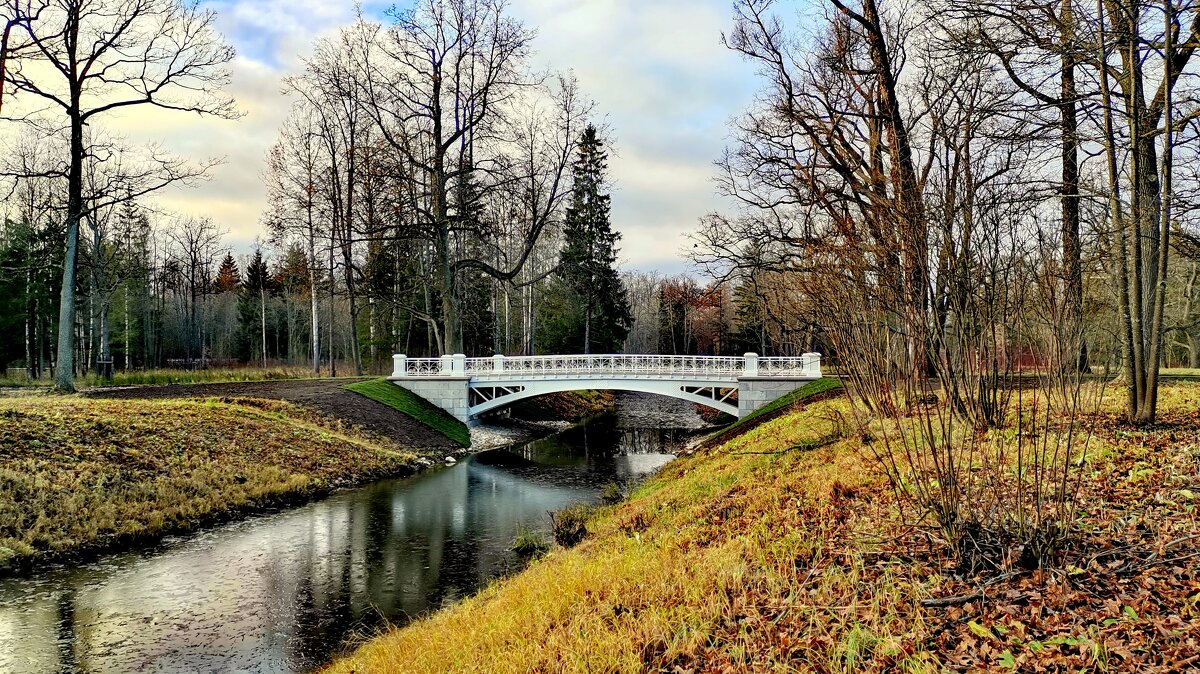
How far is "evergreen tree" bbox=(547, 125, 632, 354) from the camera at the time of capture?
35625 mm

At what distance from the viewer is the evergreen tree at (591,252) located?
35.6m

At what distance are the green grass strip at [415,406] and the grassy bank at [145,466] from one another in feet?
11.8

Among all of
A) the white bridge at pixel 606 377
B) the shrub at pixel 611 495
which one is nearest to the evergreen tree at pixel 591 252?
the white bridge at pixel 606 377

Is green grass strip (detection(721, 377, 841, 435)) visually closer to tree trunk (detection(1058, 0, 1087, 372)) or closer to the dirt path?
tree trunk (detection(1058, 0, 1087, 372))

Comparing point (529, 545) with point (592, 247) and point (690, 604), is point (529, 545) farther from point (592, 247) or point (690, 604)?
point (592, 247)

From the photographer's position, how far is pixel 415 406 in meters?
22.3

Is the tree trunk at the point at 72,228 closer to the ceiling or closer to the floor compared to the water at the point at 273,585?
closer to the ceiling

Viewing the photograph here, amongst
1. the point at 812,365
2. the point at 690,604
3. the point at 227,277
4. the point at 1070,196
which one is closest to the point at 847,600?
the point at 690,604

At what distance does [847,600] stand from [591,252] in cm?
3260

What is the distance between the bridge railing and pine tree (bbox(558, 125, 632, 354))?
1121 cm

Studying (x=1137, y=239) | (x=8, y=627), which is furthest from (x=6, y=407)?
(x=1137, y=239)

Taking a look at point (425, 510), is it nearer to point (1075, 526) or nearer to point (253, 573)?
point (253, 573)

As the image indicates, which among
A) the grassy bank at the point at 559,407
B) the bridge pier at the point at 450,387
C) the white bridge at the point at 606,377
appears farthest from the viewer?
the grassy bank at the point at 559,407

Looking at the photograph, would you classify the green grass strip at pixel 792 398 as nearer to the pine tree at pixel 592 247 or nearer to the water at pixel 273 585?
the water at pixel 273 585
